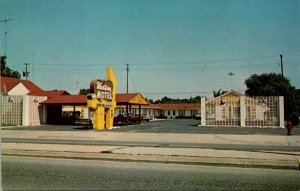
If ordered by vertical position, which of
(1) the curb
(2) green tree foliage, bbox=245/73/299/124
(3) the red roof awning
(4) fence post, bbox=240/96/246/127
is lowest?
(1) the curb

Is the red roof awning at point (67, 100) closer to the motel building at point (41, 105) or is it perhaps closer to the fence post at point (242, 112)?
the motel building at point (41, 105)

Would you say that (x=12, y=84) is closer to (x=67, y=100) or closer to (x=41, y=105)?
(x=41, y=105)

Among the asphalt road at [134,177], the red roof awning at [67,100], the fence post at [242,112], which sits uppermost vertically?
the red roof awning at [67,100]

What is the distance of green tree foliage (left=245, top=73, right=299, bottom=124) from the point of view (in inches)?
1924

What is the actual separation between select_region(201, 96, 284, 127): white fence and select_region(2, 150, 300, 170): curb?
27.2 metres

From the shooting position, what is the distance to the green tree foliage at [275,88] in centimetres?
4887

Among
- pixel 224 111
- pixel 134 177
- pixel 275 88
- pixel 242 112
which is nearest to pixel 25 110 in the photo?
pixel 224 111

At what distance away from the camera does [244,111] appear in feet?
123

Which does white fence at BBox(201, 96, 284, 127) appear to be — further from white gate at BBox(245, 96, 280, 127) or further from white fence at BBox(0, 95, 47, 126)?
white fence at BBox(0, 95, 47, 126)

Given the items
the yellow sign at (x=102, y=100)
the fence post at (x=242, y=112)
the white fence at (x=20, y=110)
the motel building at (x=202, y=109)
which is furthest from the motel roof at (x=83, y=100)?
the fence post at (x=242, y=112)

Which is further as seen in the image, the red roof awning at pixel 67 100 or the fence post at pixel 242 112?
the red roof awning at pixel 67 100

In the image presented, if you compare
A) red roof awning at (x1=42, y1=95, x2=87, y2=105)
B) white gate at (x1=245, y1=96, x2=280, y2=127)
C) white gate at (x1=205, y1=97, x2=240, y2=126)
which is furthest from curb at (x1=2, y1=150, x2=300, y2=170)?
red roof awning at (x1=42, y1=95, x2=87, y2=105)

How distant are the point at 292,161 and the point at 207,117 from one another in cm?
2869

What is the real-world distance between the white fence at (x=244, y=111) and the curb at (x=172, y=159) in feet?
89.1
